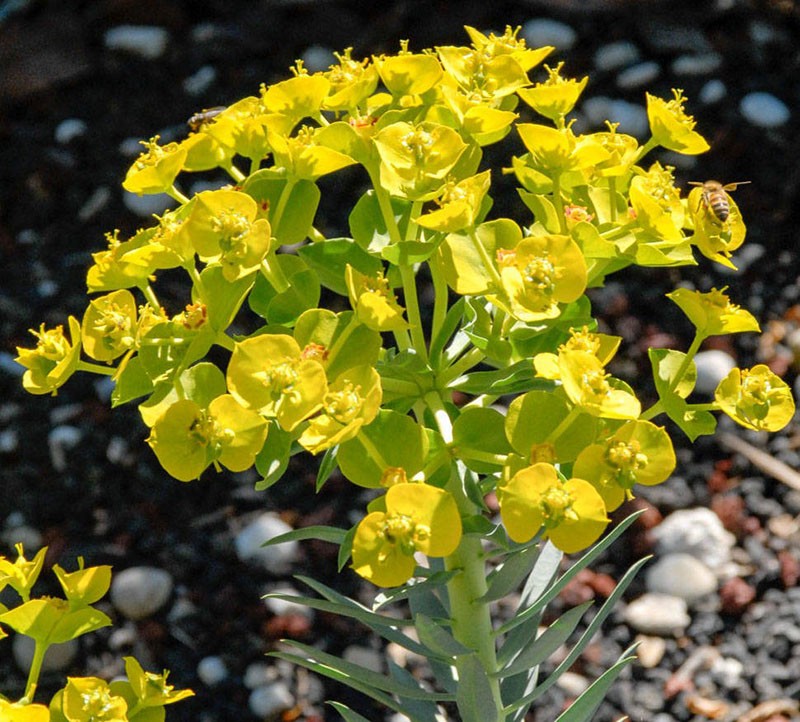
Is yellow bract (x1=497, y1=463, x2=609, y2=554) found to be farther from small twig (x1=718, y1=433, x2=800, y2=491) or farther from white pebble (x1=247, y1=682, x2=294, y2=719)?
small twig (x1=718, y1=433, x2=800, y2=491)

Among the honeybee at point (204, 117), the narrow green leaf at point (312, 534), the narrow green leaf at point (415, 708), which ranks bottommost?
the narrow green leaf at point (415, 708)

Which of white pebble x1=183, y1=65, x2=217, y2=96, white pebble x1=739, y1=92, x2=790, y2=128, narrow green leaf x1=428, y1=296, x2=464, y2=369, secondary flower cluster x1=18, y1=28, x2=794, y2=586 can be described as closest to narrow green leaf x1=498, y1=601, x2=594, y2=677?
secondary flower cluster x1=18, y1=28, x2=794, y2=586

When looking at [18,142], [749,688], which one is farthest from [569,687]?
[18,142]

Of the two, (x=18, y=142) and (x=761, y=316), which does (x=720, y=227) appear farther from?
(x=18, y=142)

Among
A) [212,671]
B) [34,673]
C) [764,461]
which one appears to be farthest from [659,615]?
[34,673]

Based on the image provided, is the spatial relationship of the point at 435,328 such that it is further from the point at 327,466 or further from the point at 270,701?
the point at 270,701

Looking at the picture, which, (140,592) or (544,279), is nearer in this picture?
(544,279)

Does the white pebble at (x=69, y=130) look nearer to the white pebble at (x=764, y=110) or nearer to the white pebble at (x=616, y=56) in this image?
the white pebble at (x=616, y=56)

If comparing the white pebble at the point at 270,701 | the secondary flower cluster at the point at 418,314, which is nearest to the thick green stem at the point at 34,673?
the secondary flower cluster at the point at 418,314
